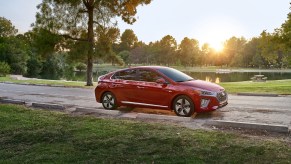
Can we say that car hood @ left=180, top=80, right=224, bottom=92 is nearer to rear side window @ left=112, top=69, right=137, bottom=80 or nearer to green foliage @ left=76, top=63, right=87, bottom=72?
rear side window @ left=112, top=69, right=137, bottom=80

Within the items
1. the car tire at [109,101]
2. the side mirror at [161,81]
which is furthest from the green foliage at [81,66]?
the side mirror at [161,81]

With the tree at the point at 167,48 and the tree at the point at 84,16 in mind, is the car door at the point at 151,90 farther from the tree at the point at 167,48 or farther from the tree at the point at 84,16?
the tree at the point at 167,48

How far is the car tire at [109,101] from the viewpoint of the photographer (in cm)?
1232

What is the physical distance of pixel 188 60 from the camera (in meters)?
112

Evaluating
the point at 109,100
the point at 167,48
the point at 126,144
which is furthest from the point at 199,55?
the point at 126,144

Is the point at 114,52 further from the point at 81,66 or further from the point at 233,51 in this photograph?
the point at 233,51

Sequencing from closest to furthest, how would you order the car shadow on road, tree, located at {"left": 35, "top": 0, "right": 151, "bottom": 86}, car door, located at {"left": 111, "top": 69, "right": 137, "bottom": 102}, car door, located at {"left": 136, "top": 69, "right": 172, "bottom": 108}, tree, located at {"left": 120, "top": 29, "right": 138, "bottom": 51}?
the car shadow on road → car door, located at {"left": 136, "top": 69, "right": 172, "bottom": 108} → car door, located at {"left": 111, "top": 69, "right": 137, "bottom": 102} → tree, located at {"left": 35, "top": 0, "right": 151, "bottom": 86} → tree, located at {"left": 120, "top": 29, "right": 138, "bottom": 51}

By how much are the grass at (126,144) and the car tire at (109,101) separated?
9.69 feet

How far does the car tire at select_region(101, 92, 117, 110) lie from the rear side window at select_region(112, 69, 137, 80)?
2.28 ft

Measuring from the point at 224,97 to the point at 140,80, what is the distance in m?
2.86

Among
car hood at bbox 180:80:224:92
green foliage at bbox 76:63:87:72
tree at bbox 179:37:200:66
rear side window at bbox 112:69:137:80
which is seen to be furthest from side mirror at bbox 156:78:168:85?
tree at bbox 179:37:200:66

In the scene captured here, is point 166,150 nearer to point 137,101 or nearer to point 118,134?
point 118,134

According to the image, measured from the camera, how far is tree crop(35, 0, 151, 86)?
82.7ft

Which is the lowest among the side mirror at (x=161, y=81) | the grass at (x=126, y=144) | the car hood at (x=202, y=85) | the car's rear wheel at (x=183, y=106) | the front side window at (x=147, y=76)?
the grass at (x=126, y=144)
